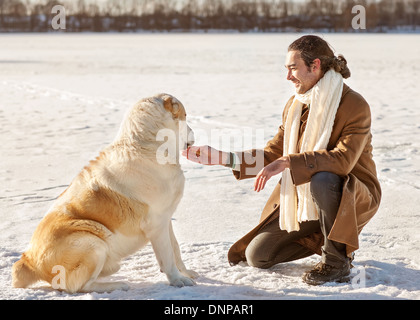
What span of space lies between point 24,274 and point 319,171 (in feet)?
5.77

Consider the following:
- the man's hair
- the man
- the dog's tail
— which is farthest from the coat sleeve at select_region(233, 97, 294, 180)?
the dog's tail

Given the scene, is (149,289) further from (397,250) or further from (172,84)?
(172,84)

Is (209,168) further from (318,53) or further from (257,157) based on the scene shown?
(318,53)

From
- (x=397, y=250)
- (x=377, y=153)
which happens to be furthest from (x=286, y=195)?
(x=377, y=153)

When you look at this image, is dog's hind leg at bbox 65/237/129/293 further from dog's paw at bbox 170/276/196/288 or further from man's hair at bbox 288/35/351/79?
man's hair at bbox 288/35/351/79

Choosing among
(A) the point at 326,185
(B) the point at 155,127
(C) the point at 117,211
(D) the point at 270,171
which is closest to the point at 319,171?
(A) the point at 326,185

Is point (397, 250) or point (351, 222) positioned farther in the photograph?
point (397, 250)

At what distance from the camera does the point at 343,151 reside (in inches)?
126

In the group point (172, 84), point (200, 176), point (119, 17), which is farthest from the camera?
point (119, 17)

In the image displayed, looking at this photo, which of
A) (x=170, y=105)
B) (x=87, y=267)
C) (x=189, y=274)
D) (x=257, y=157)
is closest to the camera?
(x=87, y=267)

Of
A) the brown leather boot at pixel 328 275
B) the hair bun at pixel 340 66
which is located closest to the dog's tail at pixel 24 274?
the brown leather boot at pixel 328 275

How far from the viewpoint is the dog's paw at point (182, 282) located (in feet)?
10.7
